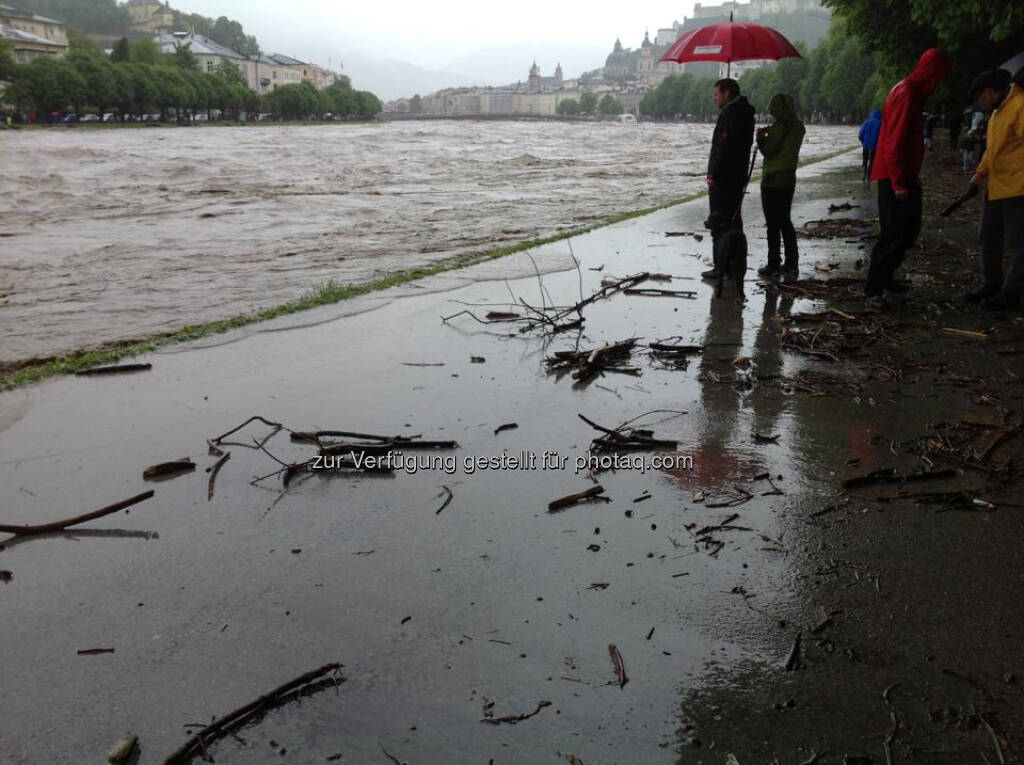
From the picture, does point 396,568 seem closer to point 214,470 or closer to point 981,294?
point 214,470

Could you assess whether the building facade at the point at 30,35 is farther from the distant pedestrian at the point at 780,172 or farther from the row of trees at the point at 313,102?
the distant pedestrian at the point at 780,172

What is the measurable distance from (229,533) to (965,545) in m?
3.22

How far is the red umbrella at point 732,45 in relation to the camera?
28.7ft

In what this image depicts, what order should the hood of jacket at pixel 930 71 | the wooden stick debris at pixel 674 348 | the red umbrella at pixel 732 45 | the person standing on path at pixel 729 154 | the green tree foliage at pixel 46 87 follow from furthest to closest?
1. the green tree foliage at pixel 46 87
2. the red umbrella at pixel 732 45
3. the person standing on path at pixel 729 154
4. the hood of jacket at pixel 930 71
5. the wooden stick debris at pixel 674 348

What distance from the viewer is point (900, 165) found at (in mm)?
7426

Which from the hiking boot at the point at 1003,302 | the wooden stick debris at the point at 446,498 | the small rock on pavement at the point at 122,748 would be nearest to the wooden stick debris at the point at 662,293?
the hiking boot at the point at 1003,302

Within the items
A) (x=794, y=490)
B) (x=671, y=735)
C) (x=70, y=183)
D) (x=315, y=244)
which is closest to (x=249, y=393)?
(x=794, y=490)

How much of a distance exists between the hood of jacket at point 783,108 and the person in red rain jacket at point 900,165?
5.43 ft

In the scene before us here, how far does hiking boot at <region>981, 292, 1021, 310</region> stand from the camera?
7527mm

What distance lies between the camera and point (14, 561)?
142 inches

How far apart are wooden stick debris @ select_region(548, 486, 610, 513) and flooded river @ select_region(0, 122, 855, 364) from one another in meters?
5.82

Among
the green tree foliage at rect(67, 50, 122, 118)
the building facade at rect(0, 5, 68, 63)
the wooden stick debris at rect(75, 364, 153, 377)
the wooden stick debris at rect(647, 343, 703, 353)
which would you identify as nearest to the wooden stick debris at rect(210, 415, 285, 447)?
the wooden stick debris at rect(75, 364, 153, 377)

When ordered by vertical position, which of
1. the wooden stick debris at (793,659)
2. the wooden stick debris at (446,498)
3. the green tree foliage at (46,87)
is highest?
the green tree foliage at (46,87)

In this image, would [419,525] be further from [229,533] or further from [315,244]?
[315,244]
